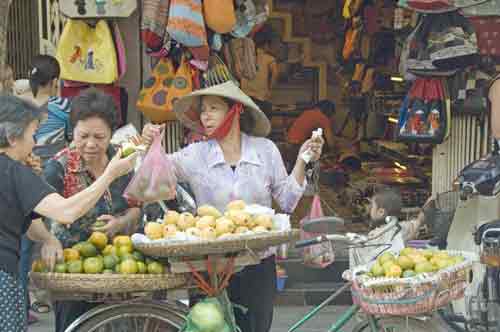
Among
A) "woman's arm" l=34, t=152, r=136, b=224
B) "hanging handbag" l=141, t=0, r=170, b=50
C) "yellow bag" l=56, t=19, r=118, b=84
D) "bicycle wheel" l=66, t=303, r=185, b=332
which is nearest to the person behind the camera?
"woman's arm" l=34, t=152, r=136, b=224

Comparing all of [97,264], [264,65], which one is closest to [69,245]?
[97,264]

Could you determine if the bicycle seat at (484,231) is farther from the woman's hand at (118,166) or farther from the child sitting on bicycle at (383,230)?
the woman's hand at (118,166)

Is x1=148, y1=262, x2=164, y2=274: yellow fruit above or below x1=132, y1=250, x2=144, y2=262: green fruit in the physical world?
below

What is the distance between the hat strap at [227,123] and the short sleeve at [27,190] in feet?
3.48

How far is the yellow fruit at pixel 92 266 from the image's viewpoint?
174 inches

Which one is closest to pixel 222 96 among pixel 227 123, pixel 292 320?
pixel 227 123

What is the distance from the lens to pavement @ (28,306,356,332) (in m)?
7.08

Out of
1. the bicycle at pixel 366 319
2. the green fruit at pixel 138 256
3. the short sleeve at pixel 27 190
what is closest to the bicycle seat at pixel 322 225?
the bicycle at pixel 366 319

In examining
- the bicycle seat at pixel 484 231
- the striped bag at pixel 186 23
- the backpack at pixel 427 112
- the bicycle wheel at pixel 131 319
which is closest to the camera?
the bicycle wheel at pixel 131 319

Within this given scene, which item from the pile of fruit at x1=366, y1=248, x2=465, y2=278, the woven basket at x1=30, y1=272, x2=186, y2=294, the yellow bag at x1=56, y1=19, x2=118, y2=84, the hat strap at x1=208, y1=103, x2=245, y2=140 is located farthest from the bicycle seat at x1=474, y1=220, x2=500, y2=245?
the yellow bag at x1=56, y1=19, x2=118, y2=84

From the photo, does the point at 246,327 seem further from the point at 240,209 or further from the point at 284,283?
the point at 284,283

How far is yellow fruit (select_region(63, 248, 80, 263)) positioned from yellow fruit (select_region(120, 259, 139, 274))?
0.25 meters

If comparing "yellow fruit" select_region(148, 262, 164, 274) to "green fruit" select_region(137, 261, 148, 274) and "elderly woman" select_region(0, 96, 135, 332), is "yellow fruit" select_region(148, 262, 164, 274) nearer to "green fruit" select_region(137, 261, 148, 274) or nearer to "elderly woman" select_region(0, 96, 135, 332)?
"green fruit" select_region(137, 261, 148, 274)

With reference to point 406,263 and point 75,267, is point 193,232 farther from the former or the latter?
point 406,263
